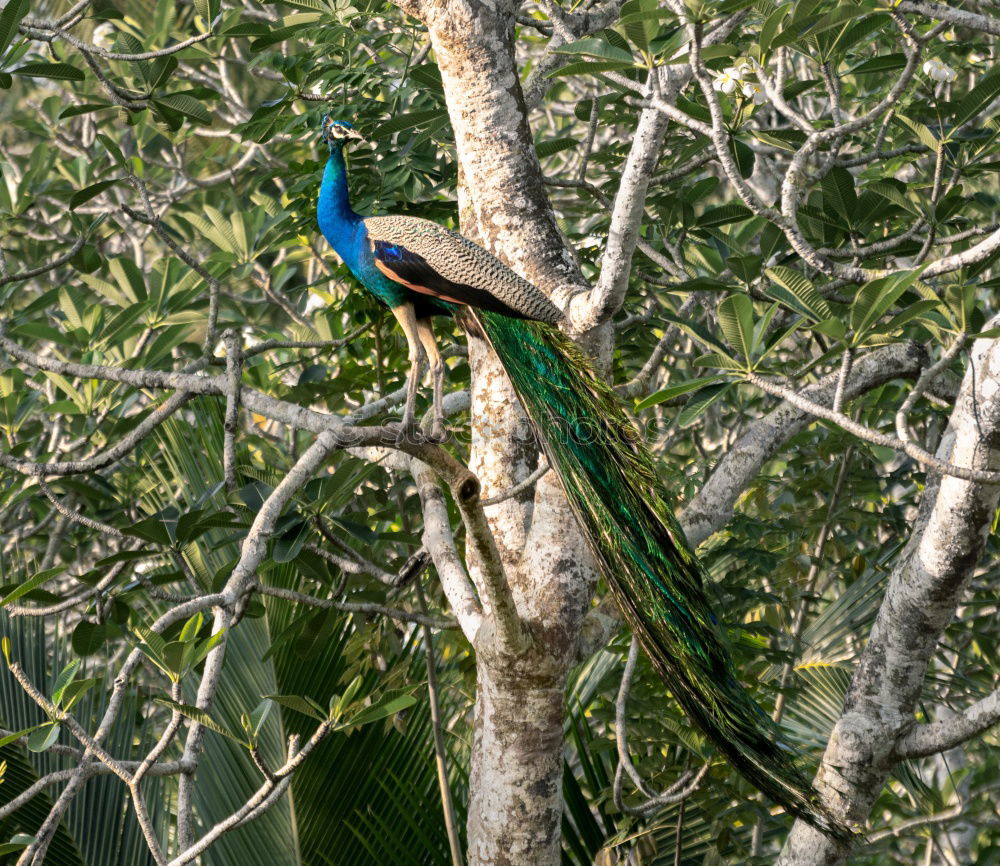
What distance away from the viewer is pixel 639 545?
2490 millimetres

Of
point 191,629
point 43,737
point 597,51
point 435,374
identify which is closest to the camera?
point 43,737

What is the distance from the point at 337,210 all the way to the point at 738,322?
143cm

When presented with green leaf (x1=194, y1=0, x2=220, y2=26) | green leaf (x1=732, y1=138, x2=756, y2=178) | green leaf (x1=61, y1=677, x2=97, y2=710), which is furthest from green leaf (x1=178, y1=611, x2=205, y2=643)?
green leaf (x1=194, y1=0, x2=220, y2=26)

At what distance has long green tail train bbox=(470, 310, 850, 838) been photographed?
2.22 m

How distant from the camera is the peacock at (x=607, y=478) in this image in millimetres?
2244

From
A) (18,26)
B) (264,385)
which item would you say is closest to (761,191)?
(264,385)

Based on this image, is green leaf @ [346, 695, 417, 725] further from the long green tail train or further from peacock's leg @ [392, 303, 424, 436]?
peacock's leg @ [392, 303, 424, 436]

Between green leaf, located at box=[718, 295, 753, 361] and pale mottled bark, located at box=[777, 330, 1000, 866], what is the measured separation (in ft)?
1.70

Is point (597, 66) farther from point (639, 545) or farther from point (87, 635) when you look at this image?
point (87, 635)

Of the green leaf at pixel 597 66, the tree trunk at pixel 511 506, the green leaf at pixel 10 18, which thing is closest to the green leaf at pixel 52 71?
the green leaf at pixel 10 18

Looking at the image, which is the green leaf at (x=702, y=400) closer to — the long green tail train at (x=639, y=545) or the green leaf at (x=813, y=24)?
the long green tail train at (x=639, y=545)

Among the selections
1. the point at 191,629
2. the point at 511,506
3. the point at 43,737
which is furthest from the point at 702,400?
the point at 43,737

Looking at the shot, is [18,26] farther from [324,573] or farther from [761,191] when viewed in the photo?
[761,191]

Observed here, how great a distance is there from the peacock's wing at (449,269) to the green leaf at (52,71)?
817 mm
